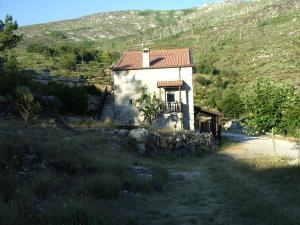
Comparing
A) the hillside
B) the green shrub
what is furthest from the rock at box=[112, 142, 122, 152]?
the hillside

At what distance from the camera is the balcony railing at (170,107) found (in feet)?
111

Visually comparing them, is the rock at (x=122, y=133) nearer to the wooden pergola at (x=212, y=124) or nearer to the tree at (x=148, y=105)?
the tree at (x=148, y=105)

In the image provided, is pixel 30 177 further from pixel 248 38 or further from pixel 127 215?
pixel 248 38

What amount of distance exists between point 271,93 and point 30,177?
12710 mm

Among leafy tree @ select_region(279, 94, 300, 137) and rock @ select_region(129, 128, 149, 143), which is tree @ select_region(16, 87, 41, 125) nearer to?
rock @ select_region(129, 128, 149, 143)

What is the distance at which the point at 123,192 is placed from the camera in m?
12.1

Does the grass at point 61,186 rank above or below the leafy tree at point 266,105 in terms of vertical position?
below

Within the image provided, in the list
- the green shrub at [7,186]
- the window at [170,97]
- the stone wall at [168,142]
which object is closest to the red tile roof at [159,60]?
the window at [170,97]

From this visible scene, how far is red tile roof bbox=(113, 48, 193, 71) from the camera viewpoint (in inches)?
1363

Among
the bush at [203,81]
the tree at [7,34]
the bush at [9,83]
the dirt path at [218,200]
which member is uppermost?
the tree at [7,34]

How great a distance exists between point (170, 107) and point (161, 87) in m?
1.61

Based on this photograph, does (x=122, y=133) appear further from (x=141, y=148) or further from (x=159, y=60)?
(x=159, y=60)

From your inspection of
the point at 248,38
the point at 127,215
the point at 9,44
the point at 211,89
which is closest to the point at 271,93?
the point at 127,215

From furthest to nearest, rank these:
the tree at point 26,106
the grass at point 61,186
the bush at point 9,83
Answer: the bush at point 9,83
the tree at point 26,106
the grass at point 61,186
